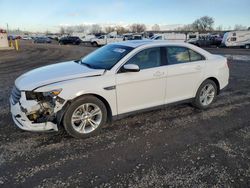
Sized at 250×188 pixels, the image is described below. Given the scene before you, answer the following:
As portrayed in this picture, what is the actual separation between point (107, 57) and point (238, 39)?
105 ft

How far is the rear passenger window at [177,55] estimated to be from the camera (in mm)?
4582

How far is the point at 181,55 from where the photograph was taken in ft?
15.7

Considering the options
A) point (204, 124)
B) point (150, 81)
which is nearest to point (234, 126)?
point (204, 124)

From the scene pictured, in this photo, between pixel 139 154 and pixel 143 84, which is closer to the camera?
pixel 139 154

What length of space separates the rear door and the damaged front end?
2.30 metres

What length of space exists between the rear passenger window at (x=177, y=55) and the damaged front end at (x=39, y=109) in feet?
7.88

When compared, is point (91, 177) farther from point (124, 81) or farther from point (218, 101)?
point (218, 101)

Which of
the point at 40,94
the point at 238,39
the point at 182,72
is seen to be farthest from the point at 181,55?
the point at 238,39

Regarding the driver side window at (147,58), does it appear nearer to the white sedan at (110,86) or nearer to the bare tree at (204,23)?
the white sedan at (110,86)

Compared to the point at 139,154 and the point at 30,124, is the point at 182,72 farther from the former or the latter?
the point at 30,124

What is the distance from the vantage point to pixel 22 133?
3.95 meters

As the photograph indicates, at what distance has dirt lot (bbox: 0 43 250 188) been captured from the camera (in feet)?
9.01

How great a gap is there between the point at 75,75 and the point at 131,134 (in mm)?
1458

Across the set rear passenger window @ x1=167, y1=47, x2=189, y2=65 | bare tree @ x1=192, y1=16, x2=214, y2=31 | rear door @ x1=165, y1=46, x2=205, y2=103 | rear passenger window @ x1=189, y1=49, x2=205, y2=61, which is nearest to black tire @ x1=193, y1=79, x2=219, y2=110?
rear door @ x1=165, y1=46, x2=205, y2=103
